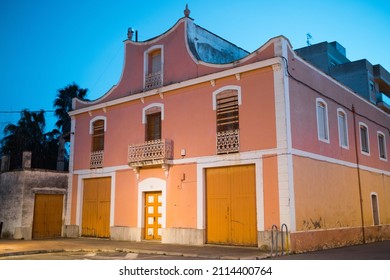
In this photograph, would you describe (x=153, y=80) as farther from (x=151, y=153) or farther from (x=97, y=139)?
(x=97, y=139)

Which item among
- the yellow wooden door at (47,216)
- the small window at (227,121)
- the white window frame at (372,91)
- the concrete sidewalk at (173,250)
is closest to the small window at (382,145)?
the white window frame at (372,91)

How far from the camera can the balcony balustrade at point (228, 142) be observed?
15.0 m

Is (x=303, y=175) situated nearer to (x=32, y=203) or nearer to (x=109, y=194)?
(x=109, y=194)

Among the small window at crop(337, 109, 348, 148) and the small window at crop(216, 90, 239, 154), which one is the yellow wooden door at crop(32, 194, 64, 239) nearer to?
the small window at crop(216, 90, 239, 154)

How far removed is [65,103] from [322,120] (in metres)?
23.1

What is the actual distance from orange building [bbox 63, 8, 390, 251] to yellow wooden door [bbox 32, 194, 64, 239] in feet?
1.82

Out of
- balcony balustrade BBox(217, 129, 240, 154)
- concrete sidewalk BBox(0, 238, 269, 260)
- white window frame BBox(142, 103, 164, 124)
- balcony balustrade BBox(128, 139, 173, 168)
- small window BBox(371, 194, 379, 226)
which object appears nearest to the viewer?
concrete sidewalk BBox(0, 238, 269, 260)


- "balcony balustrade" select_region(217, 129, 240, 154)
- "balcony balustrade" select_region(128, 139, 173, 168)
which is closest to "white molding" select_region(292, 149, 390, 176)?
"balcony balustrade" select_region(217, 129, 240, 154)

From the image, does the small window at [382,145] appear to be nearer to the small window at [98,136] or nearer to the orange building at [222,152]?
the orange building at [222,152]

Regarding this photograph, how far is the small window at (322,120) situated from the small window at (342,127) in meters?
1.49

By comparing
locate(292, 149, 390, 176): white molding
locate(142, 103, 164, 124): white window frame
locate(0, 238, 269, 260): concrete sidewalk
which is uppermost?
locate(142, 103, 164, 124): white window frame

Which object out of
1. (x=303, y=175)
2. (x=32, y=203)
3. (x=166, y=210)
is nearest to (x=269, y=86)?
(x=303, y=175)

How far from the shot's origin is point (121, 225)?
18.0m

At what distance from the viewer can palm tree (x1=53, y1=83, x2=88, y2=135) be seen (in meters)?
32.4
